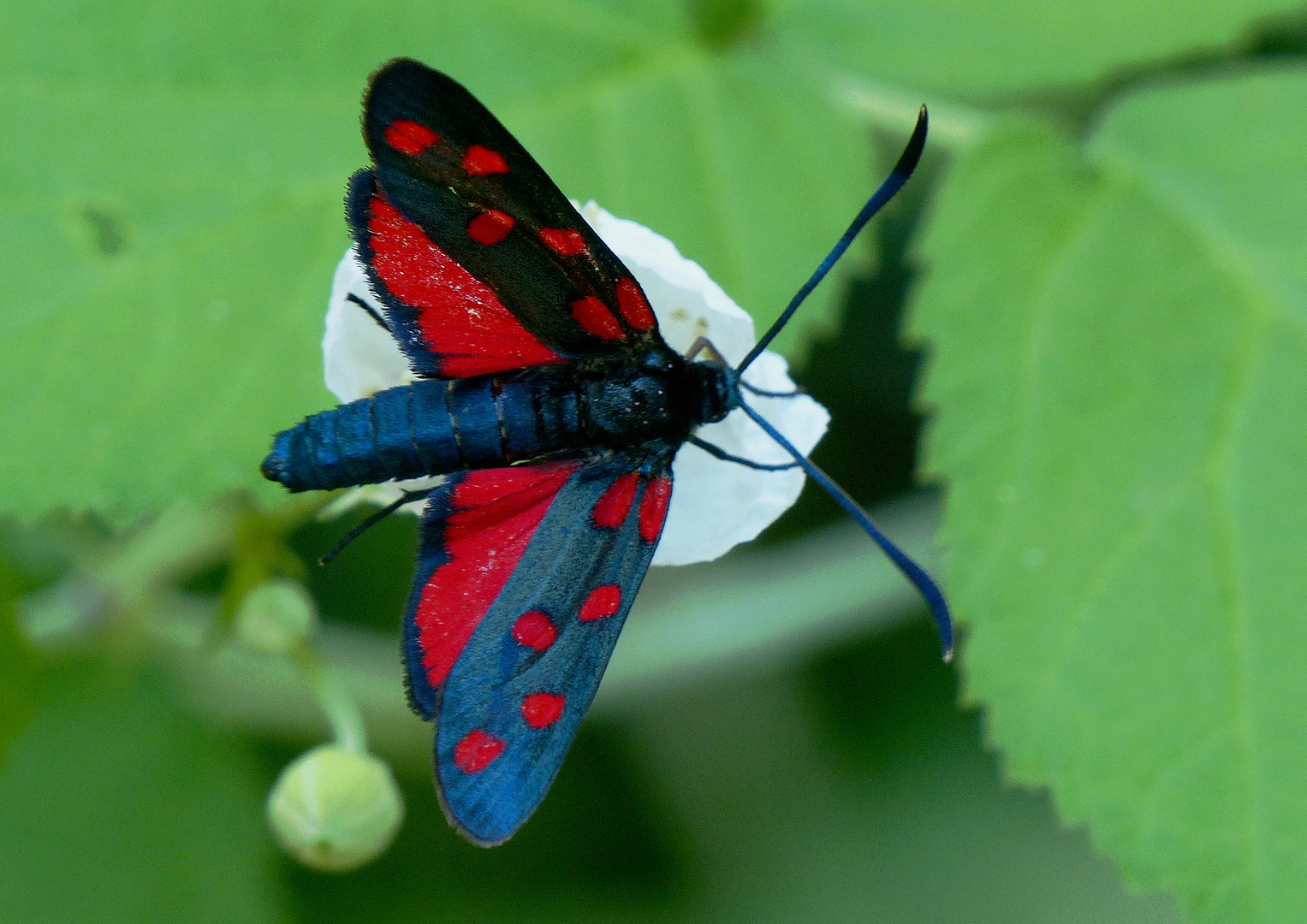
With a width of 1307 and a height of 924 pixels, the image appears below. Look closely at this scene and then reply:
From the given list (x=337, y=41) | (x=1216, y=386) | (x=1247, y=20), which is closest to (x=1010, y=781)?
(x=1216, y=386)

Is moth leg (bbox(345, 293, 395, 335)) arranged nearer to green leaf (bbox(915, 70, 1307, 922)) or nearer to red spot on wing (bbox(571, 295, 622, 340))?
red spot on wing (bbox(571, 295, 622, 340))

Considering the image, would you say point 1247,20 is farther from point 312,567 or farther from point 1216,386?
point 312,567

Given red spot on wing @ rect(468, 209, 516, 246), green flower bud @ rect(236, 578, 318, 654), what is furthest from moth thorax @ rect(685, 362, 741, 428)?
green flower bud @ rect(236, 578, 318, 654)

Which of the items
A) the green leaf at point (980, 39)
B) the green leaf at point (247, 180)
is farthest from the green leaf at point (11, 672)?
the green leaf at point (980, 39)

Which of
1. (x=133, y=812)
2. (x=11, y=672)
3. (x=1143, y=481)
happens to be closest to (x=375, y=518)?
(x=11, y=672)

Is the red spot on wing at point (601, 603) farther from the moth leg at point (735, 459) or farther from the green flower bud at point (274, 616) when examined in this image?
the green flower bud at point (274, 616)

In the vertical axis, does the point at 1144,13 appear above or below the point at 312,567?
above
